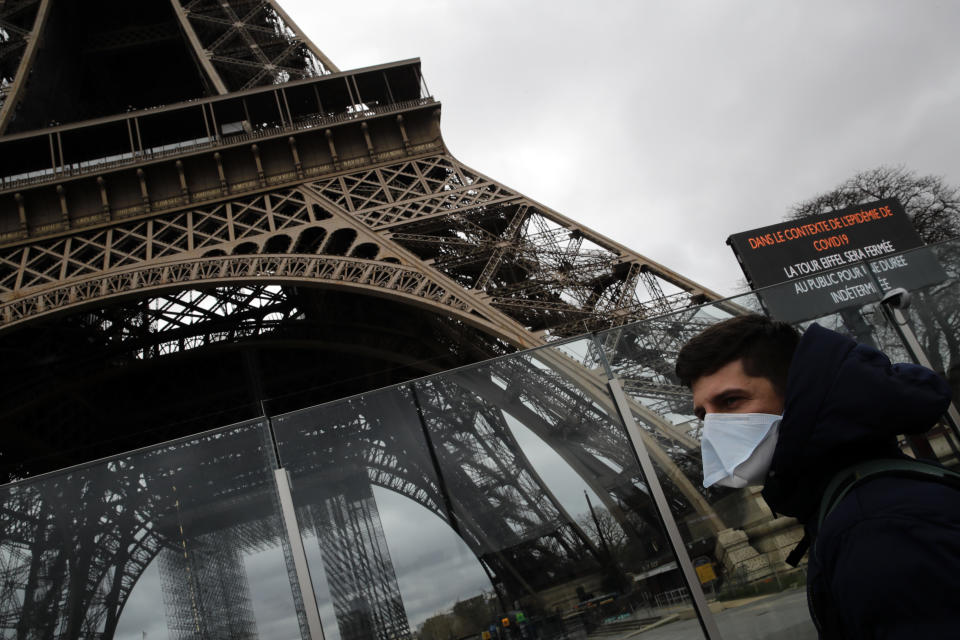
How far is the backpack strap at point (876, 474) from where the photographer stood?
109 cm

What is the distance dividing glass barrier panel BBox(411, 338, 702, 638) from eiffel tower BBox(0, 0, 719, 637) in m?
7.01

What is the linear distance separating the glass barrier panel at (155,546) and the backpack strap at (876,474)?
3.06 metres

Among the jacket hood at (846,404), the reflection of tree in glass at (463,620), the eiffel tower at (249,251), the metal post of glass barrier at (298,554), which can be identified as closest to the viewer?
the jacket hood at (846,404)

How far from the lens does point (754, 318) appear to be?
1605 mm

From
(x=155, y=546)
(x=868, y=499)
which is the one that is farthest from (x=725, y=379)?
(x=155, y=546)

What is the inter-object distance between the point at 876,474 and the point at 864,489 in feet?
0.11

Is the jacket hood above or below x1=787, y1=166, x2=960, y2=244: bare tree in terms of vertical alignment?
below

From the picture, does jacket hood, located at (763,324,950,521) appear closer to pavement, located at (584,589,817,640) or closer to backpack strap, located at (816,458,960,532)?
backpack strap, located at (816,458,960,532)

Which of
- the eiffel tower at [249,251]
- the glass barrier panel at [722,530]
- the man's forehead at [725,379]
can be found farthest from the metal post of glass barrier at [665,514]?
the eiffel tower at [249,251]

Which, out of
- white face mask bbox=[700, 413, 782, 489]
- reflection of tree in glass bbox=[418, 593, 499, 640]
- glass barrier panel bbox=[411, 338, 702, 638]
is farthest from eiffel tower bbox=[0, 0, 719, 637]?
white face mask bbox=[700, 413, 782, 489]

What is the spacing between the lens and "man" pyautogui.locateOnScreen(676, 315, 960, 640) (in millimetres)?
1001

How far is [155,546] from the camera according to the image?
376 centimetres

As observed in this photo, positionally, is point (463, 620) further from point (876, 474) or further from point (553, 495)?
point (876, 474)

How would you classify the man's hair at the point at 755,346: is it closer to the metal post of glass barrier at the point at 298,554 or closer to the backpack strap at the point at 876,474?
the backpack strap at the point at 876,474
